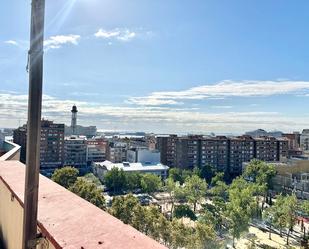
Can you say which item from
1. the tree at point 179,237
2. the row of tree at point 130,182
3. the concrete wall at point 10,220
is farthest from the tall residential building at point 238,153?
the concrete wall at point 10,220

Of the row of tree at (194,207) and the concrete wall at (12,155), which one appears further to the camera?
the row of tree at (194,207)

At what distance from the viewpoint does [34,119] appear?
55.2 inches

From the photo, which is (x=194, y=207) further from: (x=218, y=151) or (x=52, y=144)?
(x=52, y=144)

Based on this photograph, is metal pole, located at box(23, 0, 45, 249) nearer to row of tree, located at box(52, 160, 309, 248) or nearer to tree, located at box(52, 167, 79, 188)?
row of tree, located at box(52, 160, 309, 248)

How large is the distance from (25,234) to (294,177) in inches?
1167

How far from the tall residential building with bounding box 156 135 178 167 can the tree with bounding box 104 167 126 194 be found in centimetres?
1134

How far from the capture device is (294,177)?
92.2 ft

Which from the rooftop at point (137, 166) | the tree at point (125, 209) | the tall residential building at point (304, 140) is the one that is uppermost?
the tall residential building at point (304, 140)

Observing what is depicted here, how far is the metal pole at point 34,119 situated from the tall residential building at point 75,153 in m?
36.4

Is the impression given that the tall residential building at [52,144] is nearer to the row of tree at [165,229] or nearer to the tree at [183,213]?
the tree at [183,213]

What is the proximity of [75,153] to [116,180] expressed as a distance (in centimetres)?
1305

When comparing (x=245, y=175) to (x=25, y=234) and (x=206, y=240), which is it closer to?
(x=206, y=240)

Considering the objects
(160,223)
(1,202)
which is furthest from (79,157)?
(1,202)

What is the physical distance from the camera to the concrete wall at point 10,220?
1.97 m
